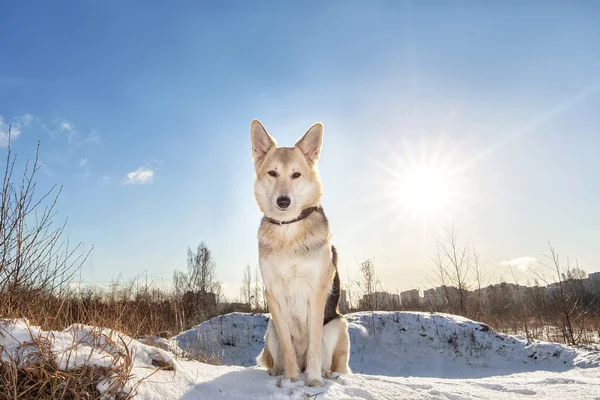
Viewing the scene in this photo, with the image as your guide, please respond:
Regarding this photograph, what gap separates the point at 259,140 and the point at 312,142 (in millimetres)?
581

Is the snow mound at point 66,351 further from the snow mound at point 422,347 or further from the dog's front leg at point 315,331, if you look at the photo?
the snow mound at point 422,347

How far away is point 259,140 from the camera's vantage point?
448 centimetres

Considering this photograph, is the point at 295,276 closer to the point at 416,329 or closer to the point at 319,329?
→ the point at 319,329

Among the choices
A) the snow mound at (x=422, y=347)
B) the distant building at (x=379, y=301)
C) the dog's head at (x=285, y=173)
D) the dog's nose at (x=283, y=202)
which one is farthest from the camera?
the distant building at (x=379, y=301)

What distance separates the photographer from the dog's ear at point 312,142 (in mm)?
4379

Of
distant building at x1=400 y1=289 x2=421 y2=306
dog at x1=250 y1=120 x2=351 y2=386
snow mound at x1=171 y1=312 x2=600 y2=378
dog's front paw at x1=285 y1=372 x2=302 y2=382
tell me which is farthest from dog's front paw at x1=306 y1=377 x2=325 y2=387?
distant building at x1=400 y1=289 x2=421 y2=306

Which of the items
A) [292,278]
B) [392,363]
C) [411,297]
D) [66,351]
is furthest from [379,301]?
[66,351]

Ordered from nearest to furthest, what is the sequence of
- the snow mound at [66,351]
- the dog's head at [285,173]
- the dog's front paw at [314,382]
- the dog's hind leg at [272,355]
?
the snow mound at [66,351] → the dog's front paw at [314,382] → the dog's head at [285,173] → the dog's hind leg at [272,355]

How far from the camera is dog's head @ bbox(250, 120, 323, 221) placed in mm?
4051

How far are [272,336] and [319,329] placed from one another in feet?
2.30

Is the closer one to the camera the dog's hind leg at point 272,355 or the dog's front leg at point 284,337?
the dog's front leg at point 284,337

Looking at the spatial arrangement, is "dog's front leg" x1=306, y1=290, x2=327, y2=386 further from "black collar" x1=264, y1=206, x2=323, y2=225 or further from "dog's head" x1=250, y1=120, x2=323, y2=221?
"dog's head" x1=250, y1=120, x2=323, y2=221

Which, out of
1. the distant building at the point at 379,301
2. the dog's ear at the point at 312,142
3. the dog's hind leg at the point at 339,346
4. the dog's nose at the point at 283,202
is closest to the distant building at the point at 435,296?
the distant building at the point at 379,301

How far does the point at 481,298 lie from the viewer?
51.5 feet
